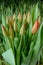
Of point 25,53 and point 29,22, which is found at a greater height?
point 29,22

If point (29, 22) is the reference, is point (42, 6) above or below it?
below

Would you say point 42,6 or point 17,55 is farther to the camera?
point 42,6

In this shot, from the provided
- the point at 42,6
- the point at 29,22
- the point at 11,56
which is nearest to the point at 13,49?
the point at 11,56

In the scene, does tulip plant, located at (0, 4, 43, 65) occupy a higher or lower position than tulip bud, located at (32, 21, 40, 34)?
lower

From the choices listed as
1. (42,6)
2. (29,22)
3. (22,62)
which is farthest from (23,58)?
(42,6)

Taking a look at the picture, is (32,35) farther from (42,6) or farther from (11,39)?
(42,6)

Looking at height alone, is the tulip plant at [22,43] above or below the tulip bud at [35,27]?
below

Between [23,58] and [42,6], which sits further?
[42,6]

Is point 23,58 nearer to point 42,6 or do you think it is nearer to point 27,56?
point 27,56
